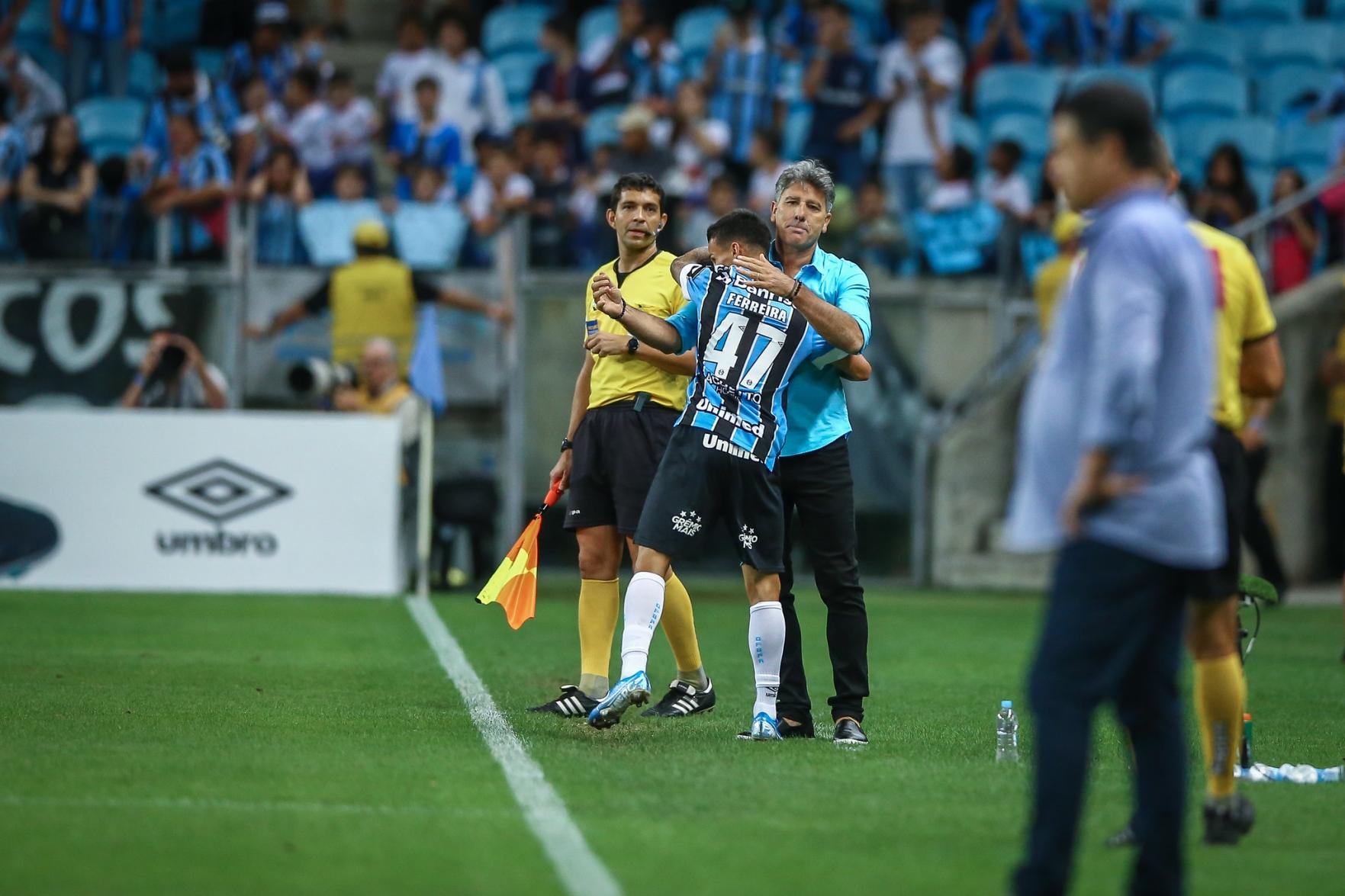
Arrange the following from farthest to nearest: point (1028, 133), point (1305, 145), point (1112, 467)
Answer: point (1305, 145)
point (1028, 133)
point (1112, 467)

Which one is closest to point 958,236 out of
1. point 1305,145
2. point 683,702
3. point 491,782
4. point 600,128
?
point 600,128

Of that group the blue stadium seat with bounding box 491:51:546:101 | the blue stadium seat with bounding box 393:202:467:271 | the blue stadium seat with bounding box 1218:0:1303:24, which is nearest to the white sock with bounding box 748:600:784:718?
the blue stadium seat with bounding box 393:202:467:271

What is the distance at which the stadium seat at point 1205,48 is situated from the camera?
2081 cm

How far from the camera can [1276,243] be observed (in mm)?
16859

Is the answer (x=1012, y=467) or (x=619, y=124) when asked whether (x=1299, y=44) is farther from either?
(x=619, y=124)

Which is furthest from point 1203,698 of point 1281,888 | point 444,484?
point 444,484

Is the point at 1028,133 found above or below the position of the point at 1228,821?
above

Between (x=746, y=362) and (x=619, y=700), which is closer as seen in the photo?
(x=619, y=700)

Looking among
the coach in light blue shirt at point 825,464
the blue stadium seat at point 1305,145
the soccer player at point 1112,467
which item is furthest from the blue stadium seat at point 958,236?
the soccer player at point 1112,467

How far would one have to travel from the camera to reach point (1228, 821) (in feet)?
18.1

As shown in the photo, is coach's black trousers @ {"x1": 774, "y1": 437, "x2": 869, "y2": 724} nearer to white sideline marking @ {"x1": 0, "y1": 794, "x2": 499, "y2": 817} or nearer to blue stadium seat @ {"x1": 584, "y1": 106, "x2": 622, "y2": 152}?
white sideline marking @ {"x1": 0, "y1": 794, "x2": 499, "y2": 817}

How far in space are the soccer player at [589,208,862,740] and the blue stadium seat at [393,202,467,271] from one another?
9.10m

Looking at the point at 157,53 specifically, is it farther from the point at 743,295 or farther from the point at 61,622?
the point at 743,295

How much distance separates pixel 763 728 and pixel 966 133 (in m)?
12.9
